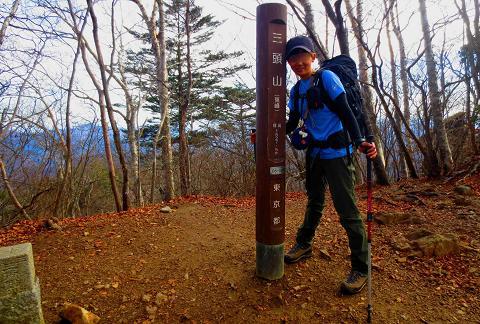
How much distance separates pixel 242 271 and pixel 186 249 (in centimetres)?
91

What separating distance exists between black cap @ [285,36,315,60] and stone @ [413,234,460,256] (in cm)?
255

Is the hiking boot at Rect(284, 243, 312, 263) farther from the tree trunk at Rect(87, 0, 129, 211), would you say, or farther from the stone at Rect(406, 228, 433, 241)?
the tree trunk at Rect(87, 0, 129, 211)

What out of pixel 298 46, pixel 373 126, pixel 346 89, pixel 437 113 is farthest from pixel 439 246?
pixel 437 113

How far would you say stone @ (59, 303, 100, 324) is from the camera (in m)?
2.32

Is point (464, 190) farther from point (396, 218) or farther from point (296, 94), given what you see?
point (296, 94)

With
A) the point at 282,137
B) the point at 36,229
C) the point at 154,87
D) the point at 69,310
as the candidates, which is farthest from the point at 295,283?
the point at 154,87

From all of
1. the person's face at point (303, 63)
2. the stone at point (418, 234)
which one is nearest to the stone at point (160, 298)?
the person's face at point (303, 63)

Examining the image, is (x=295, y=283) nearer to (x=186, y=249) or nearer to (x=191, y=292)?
(x=191, y=292)

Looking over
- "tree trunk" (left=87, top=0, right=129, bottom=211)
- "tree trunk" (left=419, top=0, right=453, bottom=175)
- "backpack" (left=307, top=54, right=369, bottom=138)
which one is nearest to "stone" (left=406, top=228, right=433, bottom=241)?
"backpack" (left=307, top=54, right=369, bottom=138)

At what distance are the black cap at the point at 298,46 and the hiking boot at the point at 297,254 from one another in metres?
1.99

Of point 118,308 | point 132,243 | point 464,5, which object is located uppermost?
point 464,5

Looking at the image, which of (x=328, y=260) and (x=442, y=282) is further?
(x=328, y=260)

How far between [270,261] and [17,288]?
1.98 m

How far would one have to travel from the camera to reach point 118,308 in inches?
102
